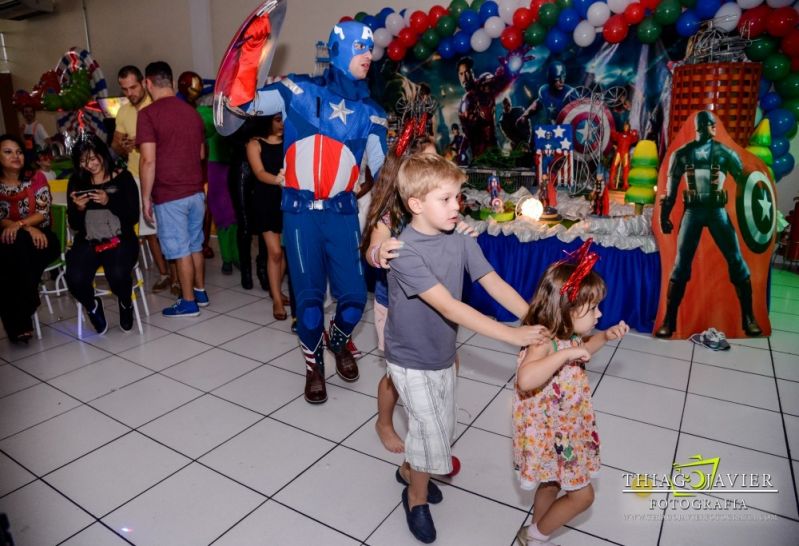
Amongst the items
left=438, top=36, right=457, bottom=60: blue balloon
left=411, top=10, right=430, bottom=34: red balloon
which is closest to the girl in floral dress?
left=438, top=36, right=457, bottom=60: blue balloon

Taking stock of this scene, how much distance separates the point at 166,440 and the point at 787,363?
3261 millimetres

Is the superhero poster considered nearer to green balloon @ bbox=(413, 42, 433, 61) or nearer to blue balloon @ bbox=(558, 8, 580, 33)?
blue balloon @ bbox=(558, 8, 580, 33)

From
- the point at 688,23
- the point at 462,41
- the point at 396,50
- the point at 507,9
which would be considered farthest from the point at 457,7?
the point at 688,23

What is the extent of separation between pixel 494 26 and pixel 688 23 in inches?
63.5

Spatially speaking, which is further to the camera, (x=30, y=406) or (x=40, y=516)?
(x=30, y=406)

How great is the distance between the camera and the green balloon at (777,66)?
377cm

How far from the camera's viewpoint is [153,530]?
178 cm

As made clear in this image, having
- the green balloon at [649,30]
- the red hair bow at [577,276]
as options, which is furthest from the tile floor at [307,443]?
the green balloon at [649,30]

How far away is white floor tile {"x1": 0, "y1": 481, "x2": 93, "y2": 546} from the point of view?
1.75 metres

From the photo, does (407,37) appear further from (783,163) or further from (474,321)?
(474,321)

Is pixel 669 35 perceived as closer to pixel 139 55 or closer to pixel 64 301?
pixel 64 301

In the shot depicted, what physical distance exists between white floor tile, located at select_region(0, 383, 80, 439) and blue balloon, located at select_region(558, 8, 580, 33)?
4513 mm

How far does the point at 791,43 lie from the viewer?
12.0ft

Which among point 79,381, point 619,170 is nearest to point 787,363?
point 619,170
